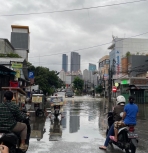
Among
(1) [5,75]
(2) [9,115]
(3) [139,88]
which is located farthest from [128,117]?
(3) [139,88]

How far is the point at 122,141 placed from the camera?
7332 mm

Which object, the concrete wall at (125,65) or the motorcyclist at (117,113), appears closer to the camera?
the motorcyclist at (117,113)

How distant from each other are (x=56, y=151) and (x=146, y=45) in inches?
2732

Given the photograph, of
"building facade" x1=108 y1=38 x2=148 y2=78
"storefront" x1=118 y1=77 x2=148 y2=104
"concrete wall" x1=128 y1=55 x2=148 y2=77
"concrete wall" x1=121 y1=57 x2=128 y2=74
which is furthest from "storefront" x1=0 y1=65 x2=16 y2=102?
"building facade" x1=108 y1=38 x2=148 y2=78

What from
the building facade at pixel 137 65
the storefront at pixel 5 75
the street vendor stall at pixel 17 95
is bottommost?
the street vendor stall at pixel 17 95

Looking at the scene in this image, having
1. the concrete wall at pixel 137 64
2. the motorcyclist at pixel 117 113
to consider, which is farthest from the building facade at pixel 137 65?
the motorcyclist at pixel 117 113

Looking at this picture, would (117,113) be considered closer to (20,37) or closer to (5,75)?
(5,75)

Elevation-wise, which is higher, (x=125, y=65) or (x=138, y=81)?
(x=125, y=65)

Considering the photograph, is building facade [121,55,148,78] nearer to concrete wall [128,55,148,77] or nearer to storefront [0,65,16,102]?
concrete wall [128,55,148,77]

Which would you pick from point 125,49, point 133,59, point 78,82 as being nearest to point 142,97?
point 133,59

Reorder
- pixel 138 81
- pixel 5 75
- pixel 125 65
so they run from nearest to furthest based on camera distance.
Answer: pixel 5 75 → pixel 138 81 → pixel 125 65

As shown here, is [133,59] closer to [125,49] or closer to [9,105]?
[125,49]

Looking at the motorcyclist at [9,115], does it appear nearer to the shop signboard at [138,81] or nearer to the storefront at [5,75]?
the storefront at [5,75]

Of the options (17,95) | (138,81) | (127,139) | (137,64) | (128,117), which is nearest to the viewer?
(127,139)
